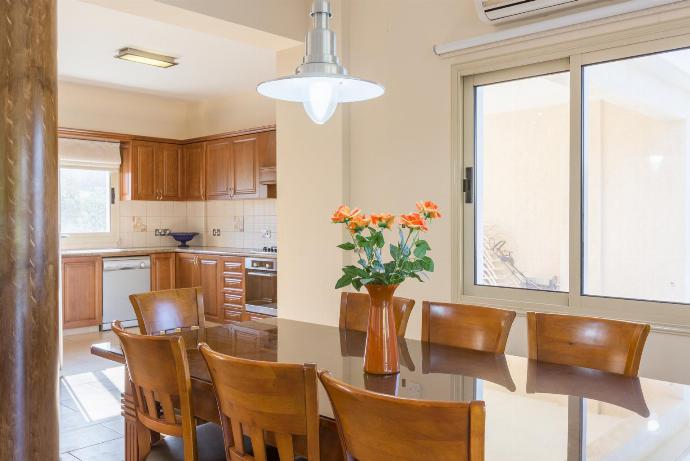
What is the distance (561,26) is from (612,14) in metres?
0.23

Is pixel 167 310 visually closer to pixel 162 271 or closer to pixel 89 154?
pixel 162 271

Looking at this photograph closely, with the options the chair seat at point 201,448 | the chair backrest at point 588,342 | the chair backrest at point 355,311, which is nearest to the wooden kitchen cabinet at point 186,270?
the chair backrest at point 355,311

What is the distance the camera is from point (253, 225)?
6.90m

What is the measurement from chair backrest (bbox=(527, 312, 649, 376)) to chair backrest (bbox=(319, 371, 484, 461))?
1.04 m

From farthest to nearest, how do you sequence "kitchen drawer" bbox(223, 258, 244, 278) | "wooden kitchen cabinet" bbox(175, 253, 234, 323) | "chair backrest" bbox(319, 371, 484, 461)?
"wooden kitchen cabinet" bbox(175, 253, 234, 323) → "kitchen drawer" bbox(223, 258, 244, 278) → "chair backrest" bbox(319, 371, 484, 461)

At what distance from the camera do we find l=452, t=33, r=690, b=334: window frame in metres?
2.54

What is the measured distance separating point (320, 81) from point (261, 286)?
4123 mm

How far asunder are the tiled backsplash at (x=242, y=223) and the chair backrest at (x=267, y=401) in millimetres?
5164

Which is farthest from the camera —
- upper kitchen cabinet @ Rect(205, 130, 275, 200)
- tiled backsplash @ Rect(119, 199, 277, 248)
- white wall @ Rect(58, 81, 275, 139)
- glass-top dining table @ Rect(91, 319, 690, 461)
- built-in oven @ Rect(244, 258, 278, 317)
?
tiled backsplash @ Rect(119, 199, 277, 248)

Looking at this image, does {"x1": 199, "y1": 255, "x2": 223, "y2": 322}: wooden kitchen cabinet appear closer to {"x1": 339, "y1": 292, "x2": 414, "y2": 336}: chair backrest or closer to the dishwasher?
the dishwasher

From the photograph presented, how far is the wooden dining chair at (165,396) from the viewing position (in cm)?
160

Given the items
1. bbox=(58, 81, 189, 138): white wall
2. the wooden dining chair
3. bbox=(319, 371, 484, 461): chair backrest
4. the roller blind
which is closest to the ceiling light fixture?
bbox=(58, 81, 189, 138): white wall

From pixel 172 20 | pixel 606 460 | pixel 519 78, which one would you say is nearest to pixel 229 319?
pixel 172 20

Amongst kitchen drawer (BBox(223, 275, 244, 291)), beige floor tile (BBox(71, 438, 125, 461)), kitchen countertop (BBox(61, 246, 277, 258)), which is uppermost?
kitchen countertop (BBox(61, 246, 277, 258))
